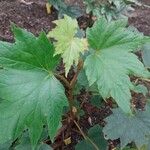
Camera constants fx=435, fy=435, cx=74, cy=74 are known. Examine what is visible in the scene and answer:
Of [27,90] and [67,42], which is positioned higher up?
[67,42]

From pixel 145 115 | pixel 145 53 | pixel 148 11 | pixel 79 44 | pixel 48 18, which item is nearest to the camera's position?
pixel 79 44

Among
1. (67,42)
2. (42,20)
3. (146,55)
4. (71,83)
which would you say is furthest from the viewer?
(42,20)

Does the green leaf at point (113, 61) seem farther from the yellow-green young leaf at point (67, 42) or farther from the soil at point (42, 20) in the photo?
the soil at point (42, 20)

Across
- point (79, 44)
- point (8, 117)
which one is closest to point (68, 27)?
point (79, 44)

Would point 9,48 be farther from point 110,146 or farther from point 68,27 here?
point 110,146

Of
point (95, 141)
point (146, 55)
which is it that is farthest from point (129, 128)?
point (146, 55)

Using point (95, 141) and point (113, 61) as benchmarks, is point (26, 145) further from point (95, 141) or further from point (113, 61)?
point (113, 61)

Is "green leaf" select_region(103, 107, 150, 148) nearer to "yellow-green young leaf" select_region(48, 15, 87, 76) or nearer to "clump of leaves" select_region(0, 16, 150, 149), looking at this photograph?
"clump of leaves" select_region(0, 16, 150, 149)
